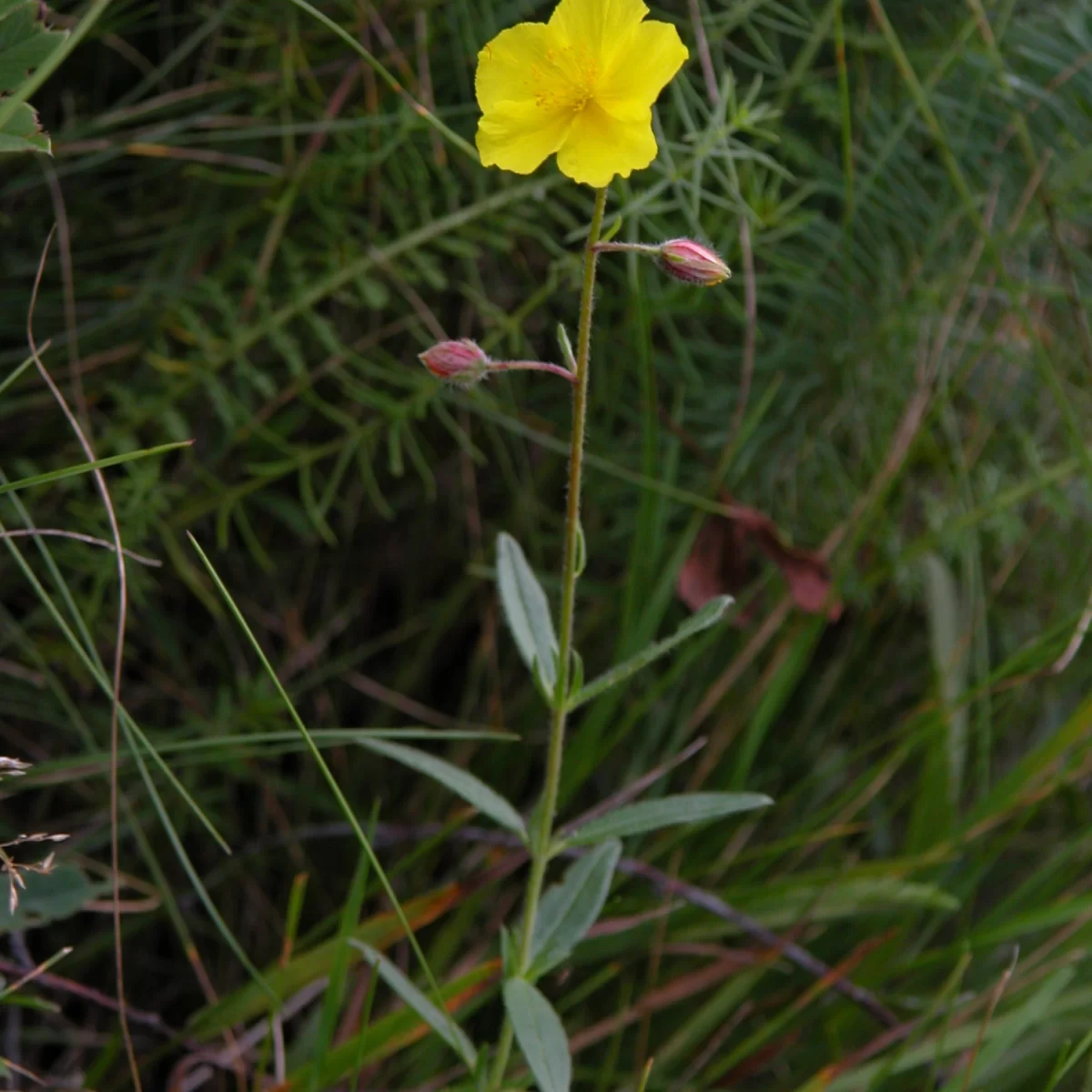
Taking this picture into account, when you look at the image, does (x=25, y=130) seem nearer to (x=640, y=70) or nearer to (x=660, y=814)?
(x=640, y=70)

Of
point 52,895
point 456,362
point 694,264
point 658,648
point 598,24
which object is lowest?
point 52,895

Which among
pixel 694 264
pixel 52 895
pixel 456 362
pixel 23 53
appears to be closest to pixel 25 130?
pixel 23 53

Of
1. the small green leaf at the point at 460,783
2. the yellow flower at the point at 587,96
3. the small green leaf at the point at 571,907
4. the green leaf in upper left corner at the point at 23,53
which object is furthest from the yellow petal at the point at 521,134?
the small green leaf at the point at 571,907

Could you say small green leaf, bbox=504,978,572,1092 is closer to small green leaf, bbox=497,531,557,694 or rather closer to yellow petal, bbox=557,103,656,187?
small green leaf, bbox=497,531,557,694

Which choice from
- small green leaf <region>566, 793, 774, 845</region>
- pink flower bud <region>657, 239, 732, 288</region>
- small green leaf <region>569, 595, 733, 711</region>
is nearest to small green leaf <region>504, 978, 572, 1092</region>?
small green leaf <region>566, 793, 774, 845</region>

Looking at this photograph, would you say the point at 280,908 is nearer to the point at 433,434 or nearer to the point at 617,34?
the point at 433,434

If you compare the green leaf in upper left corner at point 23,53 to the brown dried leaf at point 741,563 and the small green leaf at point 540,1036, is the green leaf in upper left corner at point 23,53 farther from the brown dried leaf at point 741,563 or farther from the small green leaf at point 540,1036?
the brown dried leaf at point 741,563
